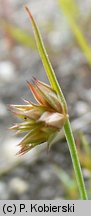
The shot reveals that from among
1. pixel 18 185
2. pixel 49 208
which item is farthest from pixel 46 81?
pixel 49 208

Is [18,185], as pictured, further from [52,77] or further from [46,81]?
[52,77]

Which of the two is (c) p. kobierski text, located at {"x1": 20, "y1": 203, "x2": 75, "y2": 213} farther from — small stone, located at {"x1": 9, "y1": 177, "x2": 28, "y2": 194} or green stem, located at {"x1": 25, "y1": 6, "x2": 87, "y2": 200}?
small stone, located at {"x1": 9, "y1": 177, "x2": 28, "y2": 194}

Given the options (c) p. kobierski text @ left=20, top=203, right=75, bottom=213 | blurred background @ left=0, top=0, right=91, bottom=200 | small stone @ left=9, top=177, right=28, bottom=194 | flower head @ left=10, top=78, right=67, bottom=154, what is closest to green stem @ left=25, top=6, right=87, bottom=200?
flower head @ left=10, top=78, right=67, bottom=154

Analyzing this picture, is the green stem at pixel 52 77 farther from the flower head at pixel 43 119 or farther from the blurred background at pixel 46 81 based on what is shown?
the blurred background at pixel 46 81

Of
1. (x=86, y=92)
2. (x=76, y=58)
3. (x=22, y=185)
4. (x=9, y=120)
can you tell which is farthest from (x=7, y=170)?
(x=76, y=58)

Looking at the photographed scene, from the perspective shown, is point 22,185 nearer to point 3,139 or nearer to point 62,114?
point 3,139

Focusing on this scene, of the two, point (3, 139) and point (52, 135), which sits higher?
point (3, 139)

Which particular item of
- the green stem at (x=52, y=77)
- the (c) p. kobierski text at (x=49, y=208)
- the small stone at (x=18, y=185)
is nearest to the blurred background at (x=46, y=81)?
the small stone at (x=18, y=185)

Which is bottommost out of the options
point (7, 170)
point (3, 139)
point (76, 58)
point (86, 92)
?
point (7, 170)
